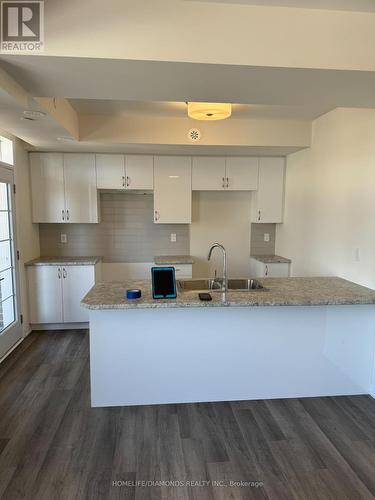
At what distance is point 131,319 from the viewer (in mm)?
2492

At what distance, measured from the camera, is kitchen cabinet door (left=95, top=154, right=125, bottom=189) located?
423 centimetres

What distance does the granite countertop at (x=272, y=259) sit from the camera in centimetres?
438

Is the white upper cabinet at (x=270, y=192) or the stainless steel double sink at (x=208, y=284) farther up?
the white upper cabinet at (x=270, y=192)

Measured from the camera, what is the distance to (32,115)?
2.53 meters

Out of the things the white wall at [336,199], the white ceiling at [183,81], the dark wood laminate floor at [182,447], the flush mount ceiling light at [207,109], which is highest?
the flush mount ceiling light at [207,109]

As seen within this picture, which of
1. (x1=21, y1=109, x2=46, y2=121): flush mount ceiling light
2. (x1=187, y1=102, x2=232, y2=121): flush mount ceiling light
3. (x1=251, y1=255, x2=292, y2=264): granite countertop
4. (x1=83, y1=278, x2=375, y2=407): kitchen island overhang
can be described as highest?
(x1=187, y1=102, x2=232, y2=121): flush mount ceiling light

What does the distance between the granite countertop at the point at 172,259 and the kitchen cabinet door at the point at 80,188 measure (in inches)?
40.8

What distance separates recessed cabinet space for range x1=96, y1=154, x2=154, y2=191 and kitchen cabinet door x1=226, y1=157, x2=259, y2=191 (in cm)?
107

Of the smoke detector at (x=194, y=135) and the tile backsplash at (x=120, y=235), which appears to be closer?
the smoke detector at (x=194, y=135)

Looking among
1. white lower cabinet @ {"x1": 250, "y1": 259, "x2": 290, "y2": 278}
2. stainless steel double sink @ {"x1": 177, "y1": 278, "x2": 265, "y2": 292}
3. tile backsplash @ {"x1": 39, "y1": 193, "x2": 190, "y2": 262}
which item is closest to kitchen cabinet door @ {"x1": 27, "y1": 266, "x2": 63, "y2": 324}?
tile backsplash @ {"x1": 39, "y1": 193, "x2": 190, "y2": 262}

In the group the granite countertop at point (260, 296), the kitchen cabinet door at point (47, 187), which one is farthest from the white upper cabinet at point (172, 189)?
the granite countertop at point (260, 296)

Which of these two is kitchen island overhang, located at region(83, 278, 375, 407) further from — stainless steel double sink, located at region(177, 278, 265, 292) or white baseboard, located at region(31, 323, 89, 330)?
white baseboard, located at region(31, 323, 89, 330)

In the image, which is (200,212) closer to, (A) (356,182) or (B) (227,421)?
(A) (356,182)

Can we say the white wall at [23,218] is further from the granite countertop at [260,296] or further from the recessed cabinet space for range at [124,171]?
the granite countertop at [260,296]
